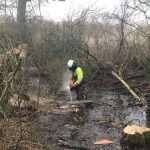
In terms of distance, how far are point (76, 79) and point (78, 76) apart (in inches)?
16.1

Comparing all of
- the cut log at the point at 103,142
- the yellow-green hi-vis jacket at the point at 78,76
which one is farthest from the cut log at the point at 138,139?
the yellow-green hi-vis jacket at the point at 78,76

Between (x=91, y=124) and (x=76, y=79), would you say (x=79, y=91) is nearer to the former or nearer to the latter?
(x=76, y=79)

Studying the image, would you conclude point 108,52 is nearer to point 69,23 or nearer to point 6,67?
point 69,23

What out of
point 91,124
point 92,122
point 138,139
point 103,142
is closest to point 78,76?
point 92,122

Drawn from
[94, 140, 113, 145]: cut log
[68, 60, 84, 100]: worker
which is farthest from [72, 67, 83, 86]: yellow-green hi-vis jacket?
[94, 140, 113, 145]: cut log

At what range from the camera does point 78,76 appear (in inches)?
489

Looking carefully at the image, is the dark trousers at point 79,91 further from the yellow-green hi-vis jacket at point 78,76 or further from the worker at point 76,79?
the yellow-green hi-vis jacket at point 78,76

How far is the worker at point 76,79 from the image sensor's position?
40.8ft

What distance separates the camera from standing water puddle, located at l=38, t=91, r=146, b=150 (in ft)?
28.2

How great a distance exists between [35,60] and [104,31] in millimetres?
4015

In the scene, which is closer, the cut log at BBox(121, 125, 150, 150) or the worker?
the cut log at BBox(121, 125, 150, 150)

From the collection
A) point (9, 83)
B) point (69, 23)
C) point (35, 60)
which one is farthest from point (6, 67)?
point (69, 23)

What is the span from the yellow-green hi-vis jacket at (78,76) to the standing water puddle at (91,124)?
932 millimetres

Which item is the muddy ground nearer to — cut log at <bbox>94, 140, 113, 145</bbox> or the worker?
cut log at <bbox>94, 140, 113, 145</bbox>
